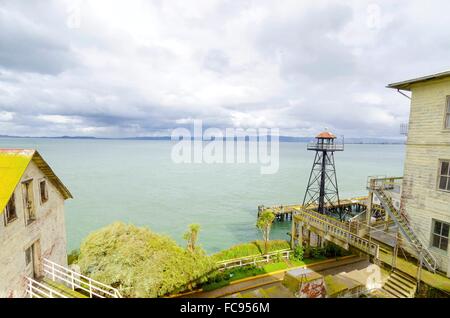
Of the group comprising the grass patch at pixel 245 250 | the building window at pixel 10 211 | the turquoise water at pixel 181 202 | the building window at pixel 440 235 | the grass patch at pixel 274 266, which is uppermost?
the building window at pixel 10 211

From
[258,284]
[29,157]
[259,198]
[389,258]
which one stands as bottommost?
[259,198]

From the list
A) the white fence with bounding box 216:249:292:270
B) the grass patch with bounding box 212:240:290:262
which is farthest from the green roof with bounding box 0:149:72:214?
the grass patch with bounding box 212:240:290:262

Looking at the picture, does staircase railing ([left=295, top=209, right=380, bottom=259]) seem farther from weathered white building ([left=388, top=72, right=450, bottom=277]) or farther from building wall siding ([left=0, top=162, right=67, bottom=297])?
building wall siding ([left=0, top=162, right=67, bottom=297])

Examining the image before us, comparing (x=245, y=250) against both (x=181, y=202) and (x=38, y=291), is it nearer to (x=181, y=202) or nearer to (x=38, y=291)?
(x=38, y=291)

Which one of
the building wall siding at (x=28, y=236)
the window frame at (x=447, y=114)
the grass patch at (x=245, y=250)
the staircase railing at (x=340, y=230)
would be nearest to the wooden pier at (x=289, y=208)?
the grass patch at (x=245, y=250)

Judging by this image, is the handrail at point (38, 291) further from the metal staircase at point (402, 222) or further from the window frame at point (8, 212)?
the metal staircase at point (402, 222)
